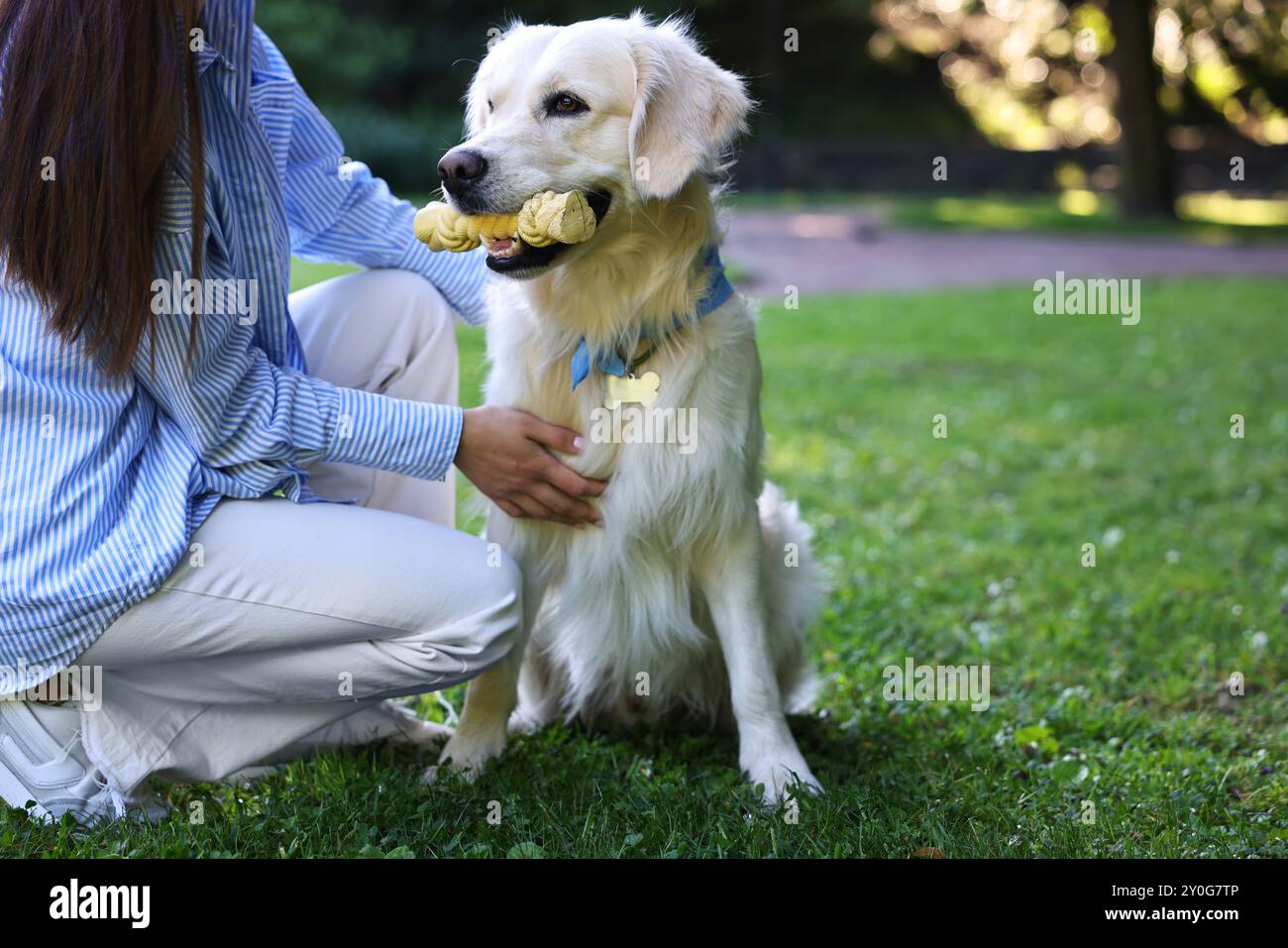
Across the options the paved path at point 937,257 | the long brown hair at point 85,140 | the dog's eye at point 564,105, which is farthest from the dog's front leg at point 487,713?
the paved path at point 937,257

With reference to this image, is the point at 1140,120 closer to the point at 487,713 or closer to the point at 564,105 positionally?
the point at 564,105

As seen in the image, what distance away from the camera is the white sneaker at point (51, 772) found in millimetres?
2662

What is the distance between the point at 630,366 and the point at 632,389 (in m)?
0.06

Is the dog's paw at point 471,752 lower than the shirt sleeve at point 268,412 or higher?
lower

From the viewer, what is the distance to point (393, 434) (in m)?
2.75

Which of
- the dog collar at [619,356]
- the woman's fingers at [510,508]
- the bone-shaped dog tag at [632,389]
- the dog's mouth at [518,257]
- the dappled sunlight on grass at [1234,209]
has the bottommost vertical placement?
the dappled sunlight on grass at [1234,209]

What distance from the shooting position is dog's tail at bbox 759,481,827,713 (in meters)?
3.26

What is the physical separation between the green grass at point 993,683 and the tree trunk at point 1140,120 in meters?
15.1

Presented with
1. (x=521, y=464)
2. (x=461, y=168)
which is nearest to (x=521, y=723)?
(x=521, y=464)

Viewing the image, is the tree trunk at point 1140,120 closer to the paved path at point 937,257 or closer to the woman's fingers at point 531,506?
the paved path at point 937,257

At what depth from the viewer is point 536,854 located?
2.51 m

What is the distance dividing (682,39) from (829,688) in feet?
6.07
